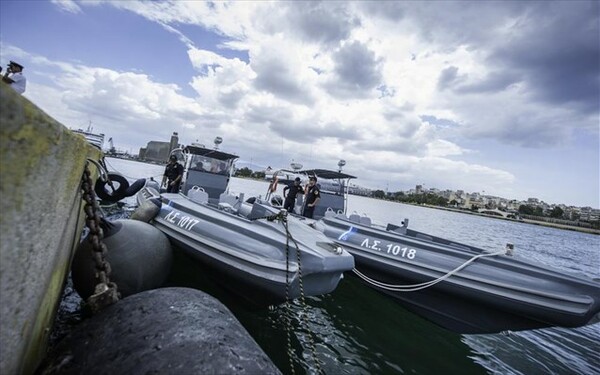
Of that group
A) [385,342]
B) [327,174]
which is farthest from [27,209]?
[327,174]

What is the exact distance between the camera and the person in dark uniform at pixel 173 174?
9.56 meters

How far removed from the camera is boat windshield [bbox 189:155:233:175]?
1054 centimetres

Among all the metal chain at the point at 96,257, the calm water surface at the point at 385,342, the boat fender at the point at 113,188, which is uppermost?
the boat fender at the point at 113,188

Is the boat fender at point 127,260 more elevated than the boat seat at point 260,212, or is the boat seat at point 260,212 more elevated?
the boat seat at point 260,212

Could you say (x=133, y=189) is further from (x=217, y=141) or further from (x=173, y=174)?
(x=217, y=141)

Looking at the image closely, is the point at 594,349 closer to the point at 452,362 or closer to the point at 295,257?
the point at 452,362

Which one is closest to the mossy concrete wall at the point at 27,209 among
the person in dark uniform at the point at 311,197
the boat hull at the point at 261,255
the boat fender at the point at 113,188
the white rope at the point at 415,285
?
the boat fender at the point at 113,188

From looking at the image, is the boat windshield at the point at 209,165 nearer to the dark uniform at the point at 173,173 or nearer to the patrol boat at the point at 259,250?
the dark uniform at the point at 173,173

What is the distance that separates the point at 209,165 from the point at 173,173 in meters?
1.33

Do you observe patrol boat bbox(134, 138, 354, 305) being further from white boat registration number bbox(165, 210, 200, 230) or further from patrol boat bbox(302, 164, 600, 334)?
patrol boat bbox(302, 164, 600, 334)

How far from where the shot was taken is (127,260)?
3539mm

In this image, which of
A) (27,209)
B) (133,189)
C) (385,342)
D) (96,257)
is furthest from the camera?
(385,342)

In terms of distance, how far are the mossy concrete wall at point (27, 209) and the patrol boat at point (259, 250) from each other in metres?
2.39

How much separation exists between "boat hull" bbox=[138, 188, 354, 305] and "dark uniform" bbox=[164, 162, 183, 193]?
457 cm
